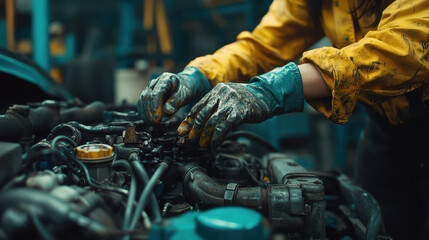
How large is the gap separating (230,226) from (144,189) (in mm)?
236

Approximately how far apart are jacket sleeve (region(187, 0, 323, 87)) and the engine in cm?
42

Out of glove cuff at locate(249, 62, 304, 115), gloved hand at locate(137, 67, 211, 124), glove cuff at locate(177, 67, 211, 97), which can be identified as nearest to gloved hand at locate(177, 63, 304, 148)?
glove cuff at locate(249, 62, 304, 115)

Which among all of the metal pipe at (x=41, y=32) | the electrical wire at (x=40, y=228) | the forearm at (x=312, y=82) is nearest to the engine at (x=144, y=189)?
the electrical wire at (x=40, y=228)

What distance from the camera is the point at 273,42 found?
65.3 inches

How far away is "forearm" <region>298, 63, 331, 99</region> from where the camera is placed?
103 cm

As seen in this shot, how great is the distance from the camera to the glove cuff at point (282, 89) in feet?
3.44

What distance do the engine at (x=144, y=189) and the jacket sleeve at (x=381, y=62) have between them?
1.02ft

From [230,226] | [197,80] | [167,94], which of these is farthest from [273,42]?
[230,226]

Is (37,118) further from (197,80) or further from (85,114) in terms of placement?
(197,80)

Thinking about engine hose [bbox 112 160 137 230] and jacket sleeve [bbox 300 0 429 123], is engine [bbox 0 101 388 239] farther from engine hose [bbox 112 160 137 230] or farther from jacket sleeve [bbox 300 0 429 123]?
jacket sleeve [bbox 300 0 429 123]

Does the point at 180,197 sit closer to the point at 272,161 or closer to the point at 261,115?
the point at 261,115

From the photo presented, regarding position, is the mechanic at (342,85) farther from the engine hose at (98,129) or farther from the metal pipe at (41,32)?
the metal pipe at (41,32)

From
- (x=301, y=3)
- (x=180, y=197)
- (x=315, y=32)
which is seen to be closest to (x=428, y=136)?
(x=315, y=32)

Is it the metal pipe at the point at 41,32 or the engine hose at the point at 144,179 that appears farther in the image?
the metal pipe at the point at 41,32
